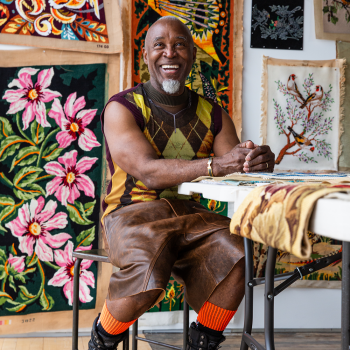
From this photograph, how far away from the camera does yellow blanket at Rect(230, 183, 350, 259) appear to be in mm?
684

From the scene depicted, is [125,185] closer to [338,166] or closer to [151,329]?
[151,329]

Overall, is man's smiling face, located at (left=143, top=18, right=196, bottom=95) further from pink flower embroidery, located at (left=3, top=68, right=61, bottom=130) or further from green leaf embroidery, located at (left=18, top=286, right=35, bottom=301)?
green leaf embroidery, located at (left=18, top=286, right=35, bottom=301)

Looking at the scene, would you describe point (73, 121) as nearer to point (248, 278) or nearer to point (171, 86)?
point (171, 86)

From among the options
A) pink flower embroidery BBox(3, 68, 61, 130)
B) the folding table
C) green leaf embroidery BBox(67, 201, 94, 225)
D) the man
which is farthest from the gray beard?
green leaf embroidery BBox(67, 201, 94, 225)

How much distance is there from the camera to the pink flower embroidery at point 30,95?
7.95ft

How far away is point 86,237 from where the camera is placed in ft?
8.26

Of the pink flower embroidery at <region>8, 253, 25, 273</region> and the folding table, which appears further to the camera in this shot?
the pink flower embroidery at <region>8, 253, 25, 273</region>

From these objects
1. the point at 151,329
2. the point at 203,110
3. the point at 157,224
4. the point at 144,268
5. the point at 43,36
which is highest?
the point at 43,36

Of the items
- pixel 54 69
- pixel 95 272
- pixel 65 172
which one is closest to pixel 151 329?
pixel 95 272

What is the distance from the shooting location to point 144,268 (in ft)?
4.28

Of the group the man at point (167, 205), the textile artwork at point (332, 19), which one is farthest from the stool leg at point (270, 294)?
the textile artwork at point (332, 19)

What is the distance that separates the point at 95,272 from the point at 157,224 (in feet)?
4.16

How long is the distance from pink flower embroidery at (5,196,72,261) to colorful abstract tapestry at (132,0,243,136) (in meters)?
0.91

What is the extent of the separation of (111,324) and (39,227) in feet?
4.07
